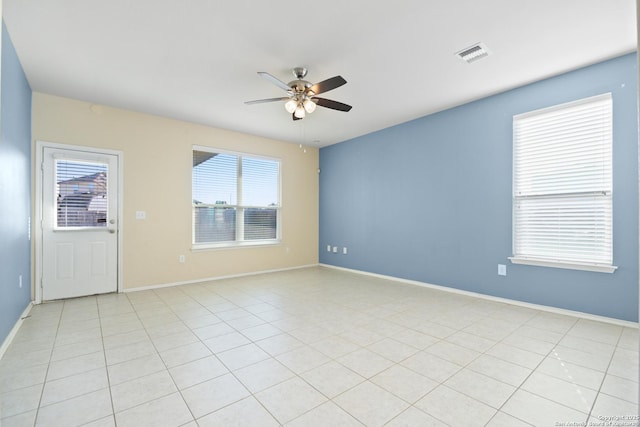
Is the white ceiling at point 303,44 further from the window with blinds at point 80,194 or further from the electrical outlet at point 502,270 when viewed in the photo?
the electrical outlet at point 502,270

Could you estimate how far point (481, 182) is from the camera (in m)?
4.19

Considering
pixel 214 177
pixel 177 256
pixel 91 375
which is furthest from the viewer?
pixel 214 177

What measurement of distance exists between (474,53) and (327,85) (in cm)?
152

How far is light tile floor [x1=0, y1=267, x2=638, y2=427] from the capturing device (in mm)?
1833

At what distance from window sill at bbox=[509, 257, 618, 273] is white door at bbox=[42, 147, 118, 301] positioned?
5551mm

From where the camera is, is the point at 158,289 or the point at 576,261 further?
the point at 158,289

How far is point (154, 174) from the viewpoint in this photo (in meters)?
4.80

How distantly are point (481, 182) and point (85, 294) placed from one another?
5.73 metres

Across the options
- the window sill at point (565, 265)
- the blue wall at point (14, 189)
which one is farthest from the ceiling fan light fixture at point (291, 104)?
the window sill at point (565, 265)

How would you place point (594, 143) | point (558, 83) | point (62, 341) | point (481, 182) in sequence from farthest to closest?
point (481, 182) < point (558, 83) < point (594, 143) < point (62, 341)

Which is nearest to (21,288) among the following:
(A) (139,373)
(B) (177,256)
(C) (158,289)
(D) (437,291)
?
(C) (158,289)

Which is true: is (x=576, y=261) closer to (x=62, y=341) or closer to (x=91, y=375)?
(x=91, y=375)

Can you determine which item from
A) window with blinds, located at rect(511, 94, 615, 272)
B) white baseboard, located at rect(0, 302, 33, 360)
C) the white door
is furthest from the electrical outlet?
the white door

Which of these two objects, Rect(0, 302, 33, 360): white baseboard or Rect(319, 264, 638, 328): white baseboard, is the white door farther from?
Rect(319, 264, 638, 328): white baseboard
